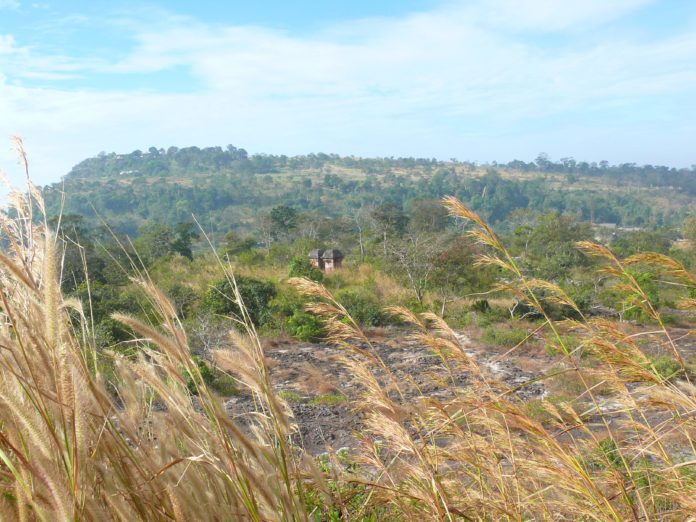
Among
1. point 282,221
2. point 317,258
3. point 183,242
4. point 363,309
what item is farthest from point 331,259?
point 282,221

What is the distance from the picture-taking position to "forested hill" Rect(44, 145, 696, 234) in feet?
224

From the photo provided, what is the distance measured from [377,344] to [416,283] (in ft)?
15.7

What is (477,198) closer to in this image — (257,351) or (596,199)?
(596,199)

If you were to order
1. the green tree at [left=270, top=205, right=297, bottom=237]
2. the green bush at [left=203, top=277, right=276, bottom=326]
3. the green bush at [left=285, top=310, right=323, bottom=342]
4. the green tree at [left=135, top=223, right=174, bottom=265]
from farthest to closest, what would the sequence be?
the green tree at [left=270, top=205, right=297, bottom=237] < the green tree at [left=135, top=223, right=174, bottom=265] < the green bush at [left=203, top=277, right=276, bottom=326] < the green bush at [left=285, top=310, right=323, bottom=342]

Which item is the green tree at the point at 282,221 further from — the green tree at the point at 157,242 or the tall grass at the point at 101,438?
the tall grass at the point at 101,438

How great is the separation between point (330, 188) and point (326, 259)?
6184cm

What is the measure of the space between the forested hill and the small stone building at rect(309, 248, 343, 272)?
28321mm

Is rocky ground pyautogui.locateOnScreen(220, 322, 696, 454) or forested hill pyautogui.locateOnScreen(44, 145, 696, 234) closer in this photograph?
rocky ground pyautogui.locateOnScreen(220, 322, 696, 454)

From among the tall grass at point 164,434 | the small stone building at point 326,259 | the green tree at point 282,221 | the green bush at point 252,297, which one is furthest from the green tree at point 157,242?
the tall grass at point 164,434

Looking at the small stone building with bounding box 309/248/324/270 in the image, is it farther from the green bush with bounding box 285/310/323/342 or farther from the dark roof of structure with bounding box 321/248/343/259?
the green bush with bounding box 285/310/323/342

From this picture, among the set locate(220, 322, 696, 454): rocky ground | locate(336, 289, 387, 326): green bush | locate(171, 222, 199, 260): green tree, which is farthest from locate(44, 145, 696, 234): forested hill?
locate(220, 322, 696, 454): rocky ground

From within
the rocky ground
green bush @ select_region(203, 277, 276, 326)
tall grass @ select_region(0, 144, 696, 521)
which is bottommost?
the rocky ground

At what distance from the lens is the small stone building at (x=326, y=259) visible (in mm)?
22219

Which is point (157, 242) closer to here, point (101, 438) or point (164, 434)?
point (164, 434)
